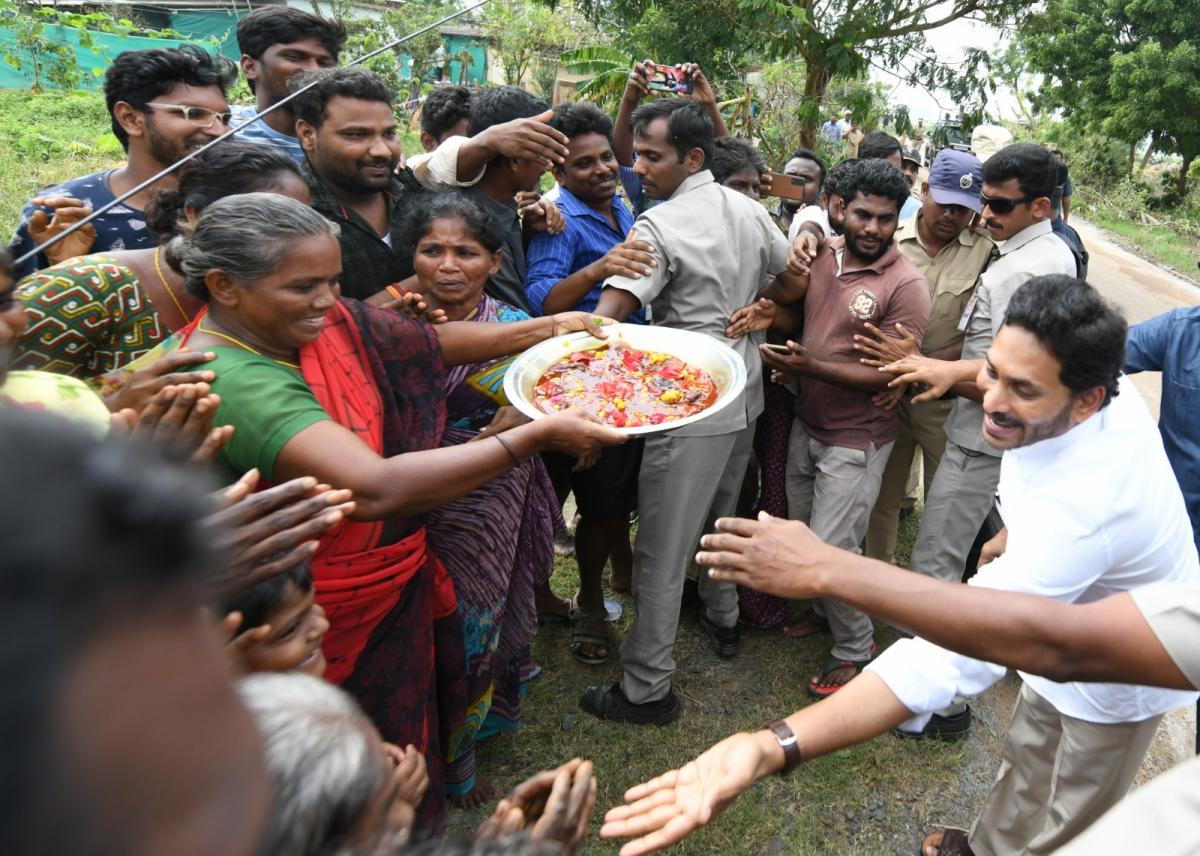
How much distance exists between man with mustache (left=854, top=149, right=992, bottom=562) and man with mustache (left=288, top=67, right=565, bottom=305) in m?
2.11

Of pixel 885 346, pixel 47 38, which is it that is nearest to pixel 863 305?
pixel 885 346

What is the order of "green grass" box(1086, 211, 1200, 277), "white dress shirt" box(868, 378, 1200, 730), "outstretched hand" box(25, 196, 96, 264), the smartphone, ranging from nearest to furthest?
"white dress shirt" box(868, 378, 1200, 730) < "outstretched hand" box(25, 196, 96, 264) < the smartphone < "green grass" box(1086, 211, 1200, 277)

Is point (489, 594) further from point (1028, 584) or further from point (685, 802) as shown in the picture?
point (1028, 584)

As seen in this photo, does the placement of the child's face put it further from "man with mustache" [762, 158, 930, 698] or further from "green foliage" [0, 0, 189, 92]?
"green foliage" [0, 0, 189, 92]

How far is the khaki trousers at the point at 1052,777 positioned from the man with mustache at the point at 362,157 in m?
2.66

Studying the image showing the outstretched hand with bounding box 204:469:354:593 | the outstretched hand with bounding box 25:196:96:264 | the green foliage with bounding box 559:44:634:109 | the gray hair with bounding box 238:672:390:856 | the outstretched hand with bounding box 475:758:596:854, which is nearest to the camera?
the gray hair with bounding box 238:672:390:856

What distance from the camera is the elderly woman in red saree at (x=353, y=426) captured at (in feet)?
5.89

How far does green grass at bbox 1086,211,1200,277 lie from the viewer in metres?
15.0

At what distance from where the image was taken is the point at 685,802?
1.71 m

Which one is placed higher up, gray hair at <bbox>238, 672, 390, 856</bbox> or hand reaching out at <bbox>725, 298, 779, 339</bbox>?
gray hair at <bbox>238, 672, 390, 856</bbox>

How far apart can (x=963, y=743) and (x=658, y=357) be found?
2.19 meters

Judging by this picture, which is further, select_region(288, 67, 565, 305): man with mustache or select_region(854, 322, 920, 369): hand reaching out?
select_region(854, 322, 920, 369): hand reaching out

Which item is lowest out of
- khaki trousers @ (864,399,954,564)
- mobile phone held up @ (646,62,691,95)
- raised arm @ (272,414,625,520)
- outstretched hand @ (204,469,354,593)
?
khaki trousers @ (864,399,954,564)

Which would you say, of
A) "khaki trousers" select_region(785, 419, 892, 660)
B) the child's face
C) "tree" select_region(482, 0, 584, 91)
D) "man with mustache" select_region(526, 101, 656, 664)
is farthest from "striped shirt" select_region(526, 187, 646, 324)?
"tree" select_region(482, 0, 584, 91)
